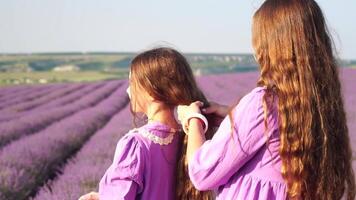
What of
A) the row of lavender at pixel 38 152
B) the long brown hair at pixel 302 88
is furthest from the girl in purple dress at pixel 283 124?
the row of lavender at pixel 38 152

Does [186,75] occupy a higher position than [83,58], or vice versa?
[186,75]

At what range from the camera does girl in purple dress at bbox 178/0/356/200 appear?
1.83 metres

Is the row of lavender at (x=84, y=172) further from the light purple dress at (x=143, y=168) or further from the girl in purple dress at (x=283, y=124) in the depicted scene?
the girl in purple dress at (x=283, y=124)

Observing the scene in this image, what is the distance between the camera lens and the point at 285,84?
1.84 meters

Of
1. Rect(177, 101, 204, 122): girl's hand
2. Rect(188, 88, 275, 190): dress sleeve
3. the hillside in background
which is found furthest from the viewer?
the hillside in background

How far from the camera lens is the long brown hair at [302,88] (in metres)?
1.84

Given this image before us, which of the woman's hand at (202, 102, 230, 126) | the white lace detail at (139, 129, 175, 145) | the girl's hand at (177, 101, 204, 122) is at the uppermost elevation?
the girl's hand at (177, 101, 204, 122)

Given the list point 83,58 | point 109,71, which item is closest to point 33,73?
point 109,71

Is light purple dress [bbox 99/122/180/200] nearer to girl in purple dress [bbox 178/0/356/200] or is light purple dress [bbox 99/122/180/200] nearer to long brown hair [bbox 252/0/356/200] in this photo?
girl in purple dress [bbox 178/0/356/200]

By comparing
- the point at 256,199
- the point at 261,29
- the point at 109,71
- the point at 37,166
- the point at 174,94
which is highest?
the point at 261,29

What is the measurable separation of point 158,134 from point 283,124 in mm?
510

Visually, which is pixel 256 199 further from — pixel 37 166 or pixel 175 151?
pixel 37 166

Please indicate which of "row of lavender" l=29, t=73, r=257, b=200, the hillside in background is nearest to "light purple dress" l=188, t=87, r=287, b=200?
"row of lavender" l=29, t=73, r=257, b=200

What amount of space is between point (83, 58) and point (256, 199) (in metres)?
44.8
